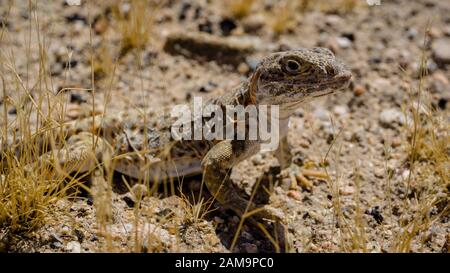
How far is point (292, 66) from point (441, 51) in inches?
146

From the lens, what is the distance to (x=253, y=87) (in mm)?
4762

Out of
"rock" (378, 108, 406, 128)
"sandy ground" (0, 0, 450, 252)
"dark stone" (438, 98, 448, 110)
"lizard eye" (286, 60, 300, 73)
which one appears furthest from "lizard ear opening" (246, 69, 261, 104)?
"dark stone" (438, 98, 448, 110)

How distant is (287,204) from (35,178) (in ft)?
7.64

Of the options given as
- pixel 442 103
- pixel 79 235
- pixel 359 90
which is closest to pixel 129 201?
pixel 79 235

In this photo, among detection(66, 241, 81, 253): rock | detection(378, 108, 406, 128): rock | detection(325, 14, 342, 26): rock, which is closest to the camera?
detection(66, 241, 81, 253): rock

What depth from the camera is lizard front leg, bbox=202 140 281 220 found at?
4703 millimetres

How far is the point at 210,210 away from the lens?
188 inches

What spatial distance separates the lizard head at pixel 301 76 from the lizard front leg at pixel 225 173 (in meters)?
0.57

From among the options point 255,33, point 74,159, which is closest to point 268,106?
point 74,159

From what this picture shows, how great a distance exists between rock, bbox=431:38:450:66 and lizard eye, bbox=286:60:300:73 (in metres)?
3.56

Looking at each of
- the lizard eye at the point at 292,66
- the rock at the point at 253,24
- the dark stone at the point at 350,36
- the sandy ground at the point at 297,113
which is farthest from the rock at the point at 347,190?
the rock at the point at 253,24

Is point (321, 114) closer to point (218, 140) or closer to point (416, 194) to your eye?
point (416, 194)

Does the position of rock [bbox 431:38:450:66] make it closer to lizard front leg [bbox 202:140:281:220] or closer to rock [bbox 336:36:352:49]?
rock [bbox 336:36:352:49]
